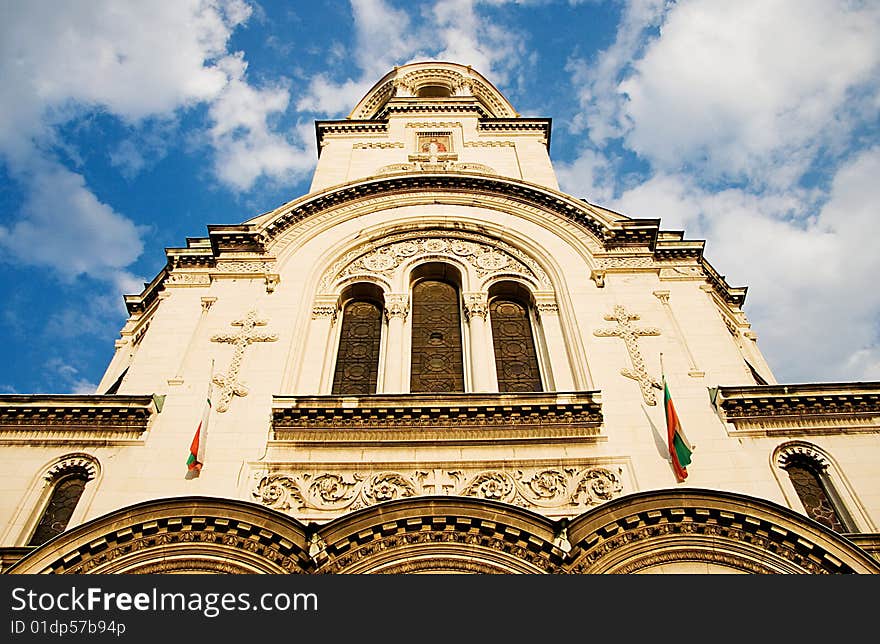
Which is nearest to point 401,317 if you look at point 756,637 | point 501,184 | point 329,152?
point 501,184

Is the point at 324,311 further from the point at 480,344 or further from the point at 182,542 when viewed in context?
the point at 182,542

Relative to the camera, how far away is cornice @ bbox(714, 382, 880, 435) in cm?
1398

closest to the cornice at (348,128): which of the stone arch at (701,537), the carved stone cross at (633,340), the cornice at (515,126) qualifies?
the cornice at (515,126)

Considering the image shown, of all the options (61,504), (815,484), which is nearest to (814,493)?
(815,484)

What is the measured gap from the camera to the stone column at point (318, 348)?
1563 centimetres

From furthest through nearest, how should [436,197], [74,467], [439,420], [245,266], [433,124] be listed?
[433,124]
[436,197]
[245,266]
[439,420]
[74,467]

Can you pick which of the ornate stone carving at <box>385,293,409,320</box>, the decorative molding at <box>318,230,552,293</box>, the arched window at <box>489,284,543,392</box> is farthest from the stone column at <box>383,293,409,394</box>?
the arched window at <box>489,284,543,392</box>

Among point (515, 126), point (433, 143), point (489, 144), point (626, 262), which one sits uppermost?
point (515, 126)

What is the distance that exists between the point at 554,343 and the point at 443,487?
517 cm

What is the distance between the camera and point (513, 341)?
57.2 ft

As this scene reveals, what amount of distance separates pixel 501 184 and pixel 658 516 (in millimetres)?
12426

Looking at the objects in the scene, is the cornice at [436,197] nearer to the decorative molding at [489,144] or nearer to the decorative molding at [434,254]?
the decorative molding at [434,254]

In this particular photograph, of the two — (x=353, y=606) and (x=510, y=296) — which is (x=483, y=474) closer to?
(x=353, y=606)

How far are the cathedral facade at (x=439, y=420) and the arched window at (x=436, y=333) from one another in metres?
0.07
